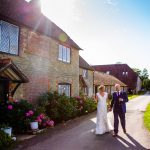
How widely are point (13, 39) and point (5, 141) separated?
626cm

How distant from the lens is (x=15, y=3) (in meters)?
16.2

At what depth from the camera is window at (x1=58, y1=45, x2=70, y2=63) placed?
18.9 meters

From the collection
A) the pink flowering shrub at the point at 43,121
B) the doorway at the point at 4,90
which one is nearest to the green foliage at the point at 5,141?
the pink flowering shrub at the point at 43,121

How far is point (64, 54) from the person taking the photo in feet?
64.0

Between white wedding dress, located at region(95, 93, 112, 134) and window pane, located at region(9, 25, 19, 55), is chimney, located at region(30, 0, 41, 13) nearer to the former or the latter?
window pane, located at region(9, 25, 19, 55)

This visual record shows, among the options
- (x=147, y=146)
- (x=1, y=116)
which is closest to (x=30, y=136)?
(x=1, y=116)

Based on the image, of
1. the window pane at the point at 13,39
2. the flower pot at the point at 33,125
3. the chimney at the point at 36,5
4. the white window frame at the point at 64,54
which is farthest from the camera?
the chimney at the point at 36,5

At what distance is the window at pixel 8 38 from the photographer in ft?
41.3

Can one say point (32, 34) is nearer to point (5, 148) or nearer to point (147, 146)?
point (5, 148)

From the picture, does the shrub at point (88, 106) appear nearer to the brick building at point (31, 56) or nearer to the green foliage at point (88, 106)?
the green foliage at point (88, 106)

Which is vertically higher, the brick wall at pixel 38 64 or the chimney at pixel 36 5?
the chimney at pixel 36 5

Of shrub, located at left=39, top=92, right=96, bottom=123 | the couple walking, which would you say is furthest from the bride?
shrub, located at left=39, top=92, right=96, bottom=123

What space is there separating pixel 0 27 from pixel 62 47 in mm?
7188

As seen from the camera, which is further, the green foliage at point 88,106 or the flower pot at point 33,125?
the green foliage at point 88,106
